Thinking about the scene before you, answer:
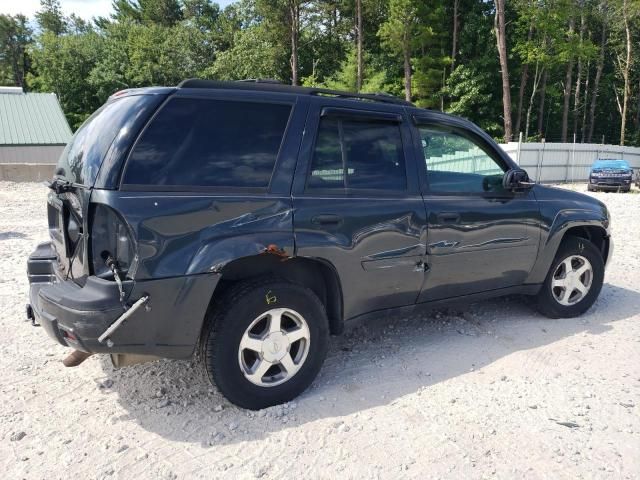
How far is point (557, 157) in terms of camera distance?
25.5m

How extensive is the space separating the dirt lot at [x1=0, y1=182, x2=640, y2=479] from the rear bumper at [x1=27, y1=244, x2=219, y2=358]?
0.55 m

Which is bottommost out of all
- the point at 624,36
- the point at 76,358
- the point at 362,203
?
the point at 76,358

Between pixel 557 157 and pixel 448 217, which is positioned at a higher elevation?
pixel 557 157

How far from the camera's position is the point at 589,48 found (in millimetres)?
31016

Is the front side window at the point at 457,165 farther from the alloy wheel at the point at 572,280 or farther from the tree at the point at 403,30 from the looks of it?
the tree at the point at 403,30

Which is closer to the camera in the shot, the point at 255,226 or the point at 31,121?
the point at 255,226

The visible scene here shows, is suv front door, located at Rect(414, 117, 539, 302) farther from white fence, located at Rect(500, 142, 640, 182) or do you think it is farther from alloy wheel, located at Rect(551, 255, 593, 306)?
white fence, located at Rect(500, 142, 640, 182)

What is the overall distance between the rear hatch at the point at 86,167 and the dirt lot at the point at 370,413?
2.94 feet

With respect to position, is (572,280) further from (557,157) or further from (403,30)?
(403,30)

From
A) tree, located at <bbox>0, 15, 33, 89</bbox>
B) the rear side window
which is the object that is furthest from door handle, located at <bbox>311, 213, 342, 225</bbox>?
tree, located at <bbox>0, 15, 33, 89</bbox>

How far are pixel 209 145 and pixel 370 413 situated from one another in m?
1.91

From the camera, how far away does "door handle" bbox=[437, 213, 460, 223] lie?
3824 mm

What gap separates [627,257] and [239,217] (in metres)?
6.89

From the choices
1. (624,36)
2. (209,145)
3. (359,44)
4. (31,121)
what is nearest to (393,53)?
(359,44)
